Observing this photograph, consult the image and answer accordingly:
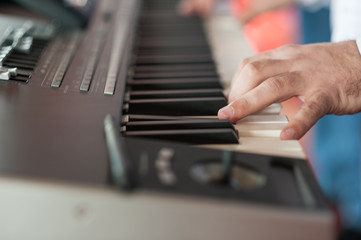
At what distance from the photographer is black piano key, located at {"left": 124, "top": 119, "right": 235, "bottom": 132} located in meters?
0.74

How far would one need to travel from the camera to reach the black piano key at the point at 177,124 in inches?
29.0

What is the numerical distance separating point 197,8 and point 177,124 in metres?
0.84

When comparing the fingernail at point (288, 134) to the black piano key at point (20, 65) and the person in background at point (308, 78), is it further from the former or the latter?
the black piano key at point (20, 65)

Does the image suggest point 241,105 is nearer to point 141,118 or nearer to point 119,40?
point 141,118

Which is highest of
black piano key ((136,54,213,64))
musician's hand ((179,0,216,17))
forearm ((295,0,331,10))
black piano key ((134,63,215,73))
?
forearm ((295,0,331,10))

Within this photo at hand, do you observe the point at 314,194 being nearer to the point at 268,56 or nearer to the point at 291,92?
the point at 291,92

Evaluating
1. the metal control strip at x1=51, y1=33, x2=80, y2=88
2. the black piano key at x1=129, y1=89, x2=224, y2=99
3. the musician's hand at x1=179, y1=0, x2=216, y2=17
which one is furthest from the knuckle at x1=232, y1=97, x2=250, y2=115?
the musician's hand at x1=179, y1=0, x2=216, y2=17

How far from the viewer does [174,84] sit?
947 mm

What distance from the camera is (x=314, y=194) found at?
1.75 ft

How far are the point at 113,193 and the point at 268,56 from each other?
597 mm

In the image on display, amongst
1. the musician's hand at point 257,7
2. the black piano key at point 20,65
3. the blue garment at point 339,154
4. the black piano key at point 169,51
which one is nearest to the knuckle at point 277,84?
the black piano key at point 169,51

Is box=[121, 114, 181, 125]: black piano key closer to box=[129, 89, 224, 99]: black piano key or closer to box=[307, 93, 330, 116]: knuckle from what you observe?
box=[129, 89, 224, 99]: black piano key

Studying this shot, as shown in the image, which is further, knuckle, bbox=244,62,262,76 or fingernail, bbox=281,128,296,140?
knuckle, bbox=244,62,262,76

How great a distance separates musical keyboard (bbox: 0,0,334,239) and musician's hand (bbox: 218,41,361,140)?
0.04 metres
